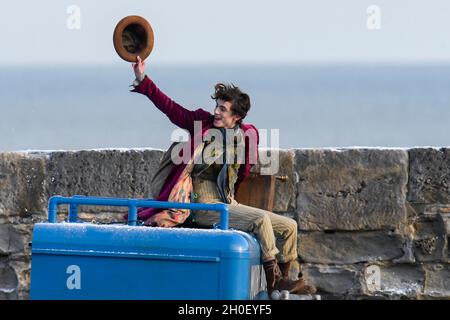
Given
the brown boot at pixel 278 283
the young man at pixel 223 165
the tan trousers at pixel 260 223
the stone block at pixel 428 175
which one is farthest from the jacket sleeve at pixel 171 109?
the stone block at pixel 428 175

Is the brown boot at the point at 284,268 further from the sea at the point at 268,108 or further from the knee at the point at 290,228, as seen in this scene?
the sea at the point at 268,108

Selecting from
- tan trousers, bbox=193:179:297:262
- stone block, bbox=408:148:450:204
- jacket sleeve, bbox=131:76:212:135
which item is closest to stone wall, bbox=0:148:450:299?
stone block, bbox=408:148:450:204

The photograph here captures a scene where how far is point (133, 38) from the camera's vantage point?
650 centimetres

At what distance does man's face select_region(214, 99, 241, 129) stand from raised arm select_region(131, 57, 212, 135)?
0.07 m

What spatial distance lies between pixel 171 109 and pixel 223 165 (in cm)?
38

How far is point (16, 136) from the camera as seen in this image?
168ft

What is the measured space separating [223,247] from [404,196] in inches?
75.2

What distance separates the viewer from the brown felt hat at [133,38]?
640 cm

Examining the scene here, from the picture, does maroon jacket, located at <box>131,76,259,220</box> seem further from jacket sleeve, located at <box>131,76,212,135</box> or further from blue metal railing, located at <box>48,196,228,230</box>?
blue metal railing, located at <box>48,196,228,230</box>

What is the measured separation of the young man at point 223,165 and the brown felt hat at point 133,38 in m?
0.07

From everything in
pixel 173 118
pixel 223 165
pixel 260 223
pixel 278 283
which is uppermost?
pixel 173 118

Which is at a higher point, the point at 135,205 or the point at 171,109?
the point at 171,109

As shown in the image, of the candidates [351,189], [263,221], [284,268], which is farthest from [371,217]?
[263,221]

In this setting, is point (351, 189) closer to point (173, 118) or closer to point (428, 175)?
point (428, 175)
